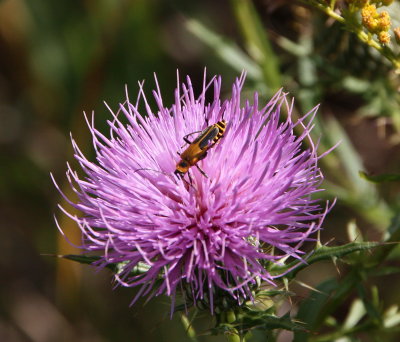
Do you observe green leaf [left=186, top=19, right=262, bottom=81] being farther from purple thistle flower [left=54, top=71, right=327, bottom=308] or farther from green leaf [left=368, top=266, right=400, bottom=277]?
green leaf [left=368, top=266, right=400, bottom=277]

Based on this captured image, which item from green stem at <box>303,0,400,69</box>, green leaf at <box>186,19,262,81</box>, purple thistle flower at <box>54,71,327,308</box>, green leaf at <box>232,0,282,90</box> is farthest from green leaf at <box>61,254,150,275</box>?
green leaf at <box>186,19,262,81</box>

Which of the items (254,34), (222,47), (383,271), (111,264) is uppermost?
(254,34)

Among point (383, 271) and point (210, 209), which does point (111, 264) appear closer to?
point (210, 209)

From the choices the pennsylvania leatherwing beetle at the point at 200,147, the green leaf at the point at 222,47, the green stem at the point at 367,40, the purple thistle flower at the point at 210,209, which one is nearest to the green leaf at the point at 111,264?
the purple thistle flower at the point at 210,209

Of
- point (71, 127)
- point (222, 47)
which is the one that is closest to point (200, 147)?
point (222, 47)

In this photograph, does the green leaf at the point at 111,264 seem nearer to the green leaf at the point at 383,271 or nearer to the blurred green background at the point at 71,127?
the green leaf at the point at 383,271

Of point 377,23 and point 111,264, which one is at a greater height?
point 377,23
